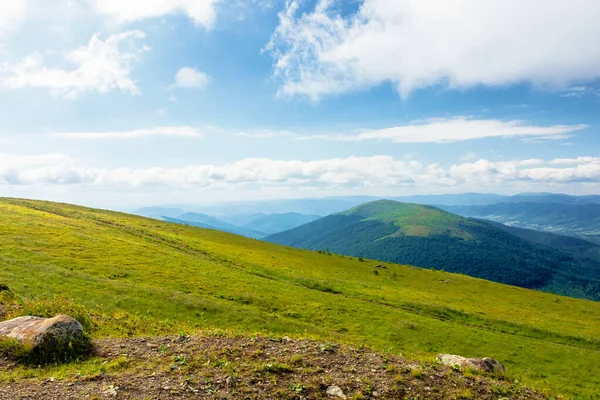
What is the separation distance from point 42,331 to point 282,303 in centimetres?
2735

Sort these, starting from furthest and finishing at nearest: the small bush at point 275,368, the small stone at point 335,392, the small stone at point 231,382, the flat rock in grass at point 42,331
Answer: the flat rock in grass at point 42,331 → the small bush at point 275,368 → the small stone at point 335,392 → the small stone at point 231,382

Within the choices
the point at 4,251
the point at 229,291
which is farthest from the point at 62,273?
the point at 229,291

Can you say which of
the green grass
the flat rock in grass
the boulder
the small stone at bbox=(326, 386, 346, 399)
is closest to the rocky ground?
the small stone at bbox=(326, 386, 346, 399)

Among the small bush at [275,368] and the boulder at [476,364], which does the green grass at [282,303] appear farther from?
the small bush at [275,368]

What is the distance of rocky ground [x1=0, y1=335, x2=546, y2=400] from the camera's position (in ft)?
44.4

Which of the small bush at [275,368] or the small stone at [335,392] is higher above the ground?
the small bush at [275,368]

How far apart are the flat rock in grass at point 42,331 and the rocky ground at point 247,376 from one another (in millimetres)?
1191

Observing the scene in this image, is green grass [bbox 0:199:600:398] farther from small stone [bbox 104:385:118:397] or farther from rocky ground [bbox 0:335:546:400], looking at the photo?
small stone [bbox 104:385:118:397]

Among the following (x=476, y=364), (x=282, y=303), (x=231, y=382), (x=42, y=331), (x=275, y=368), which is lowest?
(x=282, y=303)

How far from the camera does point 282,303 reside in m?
41.1

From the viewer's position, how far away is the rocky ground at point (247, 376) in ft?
44.4

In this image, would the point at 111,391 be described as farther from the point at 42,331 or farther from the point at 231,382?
the point at 42,331

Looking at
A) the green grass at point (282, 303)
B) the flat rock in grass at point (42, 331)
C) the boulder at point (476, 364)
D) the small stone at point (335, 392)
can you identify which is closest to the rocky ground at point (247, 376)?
the small stone at point (335, 392)

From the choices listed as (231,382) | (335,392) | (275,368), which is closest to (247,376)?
(231,382)
